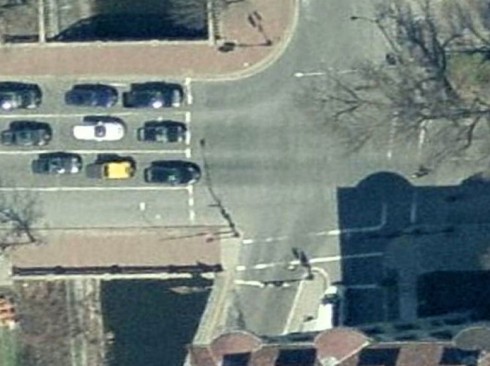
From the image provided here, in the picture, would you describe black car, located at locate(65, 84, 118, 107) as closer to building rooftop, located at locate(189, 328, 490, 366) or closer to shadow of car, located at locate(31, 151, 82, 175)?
shadow of car, located at locate(31, 151, 82, 175)

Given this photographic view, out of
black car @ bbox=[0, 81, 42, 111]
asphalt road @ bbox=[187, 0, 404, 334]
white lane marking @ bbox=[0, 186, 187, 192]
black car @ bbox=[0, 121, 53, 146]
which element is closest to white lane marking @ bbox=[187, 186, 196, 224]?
white lane marking @ bbox=[0, 186, 187, 192]

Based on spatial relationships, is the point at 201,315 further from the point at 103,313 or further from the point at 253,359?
the point at 253,359

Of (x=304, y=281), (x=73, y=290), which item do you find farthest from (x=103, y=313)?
(x=304, y=281)

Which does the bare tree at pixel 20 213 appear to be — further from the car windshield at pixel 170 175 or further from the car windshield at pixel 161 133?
the car windshield at pixel 161 133

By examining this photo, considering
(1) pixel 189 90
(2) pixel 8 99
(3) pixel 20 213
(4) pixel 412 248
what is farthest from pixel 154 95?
(4) pixel 412 248

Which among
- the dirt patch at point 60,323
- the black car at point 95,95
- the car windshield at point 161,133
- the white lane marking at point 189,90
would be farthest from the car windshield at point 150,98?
the dirt patch at point 60,323
